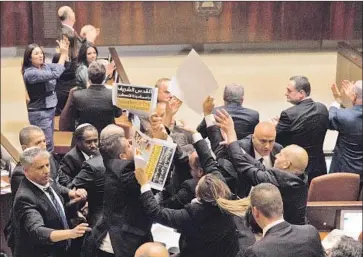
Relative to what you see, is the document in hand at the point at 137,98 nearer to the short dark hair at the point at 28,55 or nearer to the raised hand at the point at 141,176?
the raised hand at the point at 141,176

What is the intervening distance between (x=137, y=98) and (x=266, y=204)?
1.28 meters

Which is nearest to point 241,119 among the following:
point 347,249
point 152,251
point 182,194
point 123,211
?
point 182,194

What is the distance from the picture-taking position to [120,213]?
4363mm

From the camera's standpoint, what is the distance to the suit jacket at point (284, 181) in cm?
450

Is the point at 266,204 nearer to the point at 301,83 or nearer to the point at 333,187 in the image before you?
the point at 333,187

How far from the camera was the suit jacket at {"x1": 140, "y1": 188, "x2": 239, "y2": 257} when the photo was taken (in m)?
4.09

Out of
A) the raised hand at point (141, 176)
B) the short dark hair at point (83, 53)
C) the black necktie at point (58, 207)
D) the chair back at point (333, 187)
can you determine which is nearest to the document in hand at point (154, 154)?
the raised hand at point (141, 176)

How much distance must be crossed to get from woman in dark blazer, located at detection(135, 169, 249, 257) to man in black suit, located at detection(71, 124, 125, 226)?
576mm

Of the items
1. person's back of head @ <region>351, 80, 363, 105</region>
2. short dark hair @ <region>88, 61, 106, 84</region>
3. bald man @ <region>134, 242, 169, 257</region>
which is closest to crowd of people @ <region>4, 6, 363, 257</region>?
bald man @ <region>134, 242, 169, 257</region>

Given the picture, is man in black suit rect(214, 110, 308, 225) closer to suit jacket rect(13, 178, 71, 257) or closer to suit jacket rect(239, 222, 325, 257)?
suit jacket rect(239, 222, 325, 257)

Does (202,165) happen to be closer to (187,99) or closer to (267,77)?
(187,99)

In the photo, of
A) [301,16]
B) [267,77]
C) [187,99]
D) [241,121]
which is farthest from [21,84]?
[187,99]

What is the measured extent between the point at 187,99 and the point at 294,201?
0.87 m

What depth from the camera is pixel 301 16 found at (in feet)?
38.8
